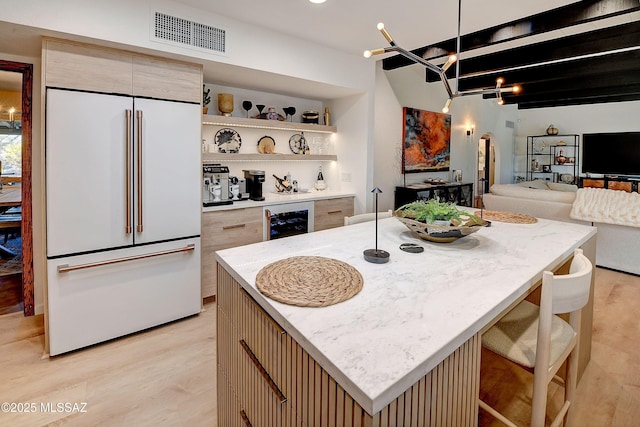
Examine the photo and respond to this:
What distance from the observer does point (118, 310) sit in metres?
2.54

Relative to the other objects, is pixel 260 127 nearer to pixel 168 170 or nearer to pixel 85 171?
pixel 168 170

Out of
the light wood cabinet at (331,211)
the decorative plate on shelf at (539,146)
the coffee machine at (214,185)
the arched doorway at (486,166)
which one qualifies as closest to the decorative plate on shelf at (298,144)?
the light wood cabinet at (331,211)

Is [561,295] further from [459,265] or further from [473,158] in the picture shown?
[473,158]

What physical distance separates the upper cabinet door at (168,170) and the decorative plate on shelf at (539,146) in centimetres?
910

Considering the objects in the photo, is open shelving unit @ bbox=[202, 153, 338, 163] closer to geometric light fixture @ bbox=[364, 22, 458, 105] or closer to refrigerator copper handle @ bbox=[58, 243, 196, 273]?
refrigerator copper handle @ bbox=[58, 243, 196, 273]

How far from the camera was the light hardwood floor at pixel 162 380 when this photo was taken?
1.81 m

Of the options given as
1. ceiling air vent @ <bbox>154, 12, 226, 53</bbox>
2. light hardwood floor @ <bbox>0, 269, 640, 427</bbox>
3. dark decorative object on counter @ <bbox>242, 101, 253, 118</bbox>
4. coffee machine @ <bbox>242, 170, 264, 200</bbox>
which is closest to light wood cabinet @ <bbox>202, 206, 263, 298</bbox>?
coffee machine @ <bbox>242, 170, 264, 200</bbox>

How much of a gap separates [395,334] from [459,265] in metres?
0.69

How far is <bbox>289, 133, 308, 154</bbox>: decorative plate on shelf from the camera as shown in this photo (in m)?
4.19

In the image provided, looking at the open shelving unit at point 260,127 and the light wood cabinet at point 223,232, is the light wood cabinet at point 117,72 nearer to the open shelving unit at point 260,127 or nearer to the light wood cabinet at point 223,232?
the open shelving unit at point 260,127

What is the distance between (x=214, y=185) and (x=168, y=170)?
1.98 ft

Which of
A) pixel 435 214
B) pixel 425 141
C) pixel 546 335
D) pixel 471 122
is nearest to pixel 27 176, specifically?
→ pixel 435 214

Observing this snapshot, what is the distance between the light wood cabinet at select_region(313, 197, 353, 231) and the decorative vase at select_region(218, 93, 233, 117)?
132 cm

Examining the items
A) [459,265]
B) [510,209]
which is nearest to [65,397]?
[459,265]
